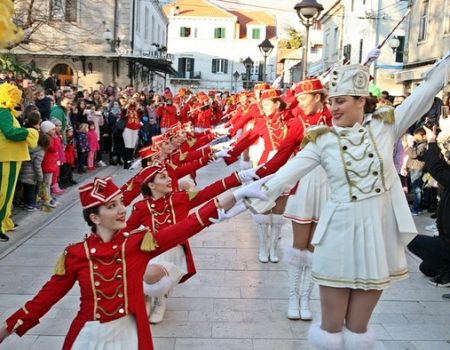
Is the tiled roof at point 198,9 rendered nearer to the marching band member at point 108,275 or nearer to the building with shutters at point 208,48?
the building with shutters at point 208,48

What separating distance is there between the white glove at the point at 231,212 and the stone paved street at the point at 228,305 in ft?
5.70

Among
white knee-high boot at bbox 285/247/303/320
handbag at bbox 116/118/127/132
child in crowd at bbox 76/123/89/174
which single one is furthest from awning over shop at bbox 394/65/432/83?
white knee-high boot at bbox 285/247/303/320

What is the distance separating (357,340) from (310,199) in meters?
1.85

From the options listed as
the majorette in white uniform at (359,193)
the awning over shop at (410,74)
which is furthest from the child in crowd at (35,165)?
the awning over shop at (410,74)

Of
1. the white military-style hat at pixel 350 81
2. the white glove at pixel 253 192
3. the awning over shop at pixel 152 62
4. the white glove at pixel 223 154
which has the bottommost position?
the white glove at pixel 223 154

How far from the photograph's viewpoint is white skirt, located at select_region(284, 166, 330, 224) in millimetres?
5066

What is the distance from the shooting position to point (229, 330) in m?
4.98

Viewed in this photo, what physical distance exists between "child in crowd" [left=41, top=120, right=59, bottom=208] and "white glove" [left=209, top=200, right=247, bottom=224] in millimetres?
7147

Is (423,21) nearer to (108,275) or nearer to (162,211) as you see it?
(162,211)

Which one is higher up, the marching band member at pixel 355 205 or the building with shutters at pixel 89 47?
the building with shutters at pixel 89 47

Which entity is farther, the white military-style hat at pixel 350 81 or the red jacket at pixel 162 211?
the red jacket at pixel 162 211

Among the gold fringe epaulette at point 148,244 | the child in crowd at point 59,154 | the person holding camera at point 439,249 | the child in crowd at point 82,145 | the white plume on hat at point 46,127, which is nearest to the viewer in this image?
the gold fringe epaulette at point 148,244

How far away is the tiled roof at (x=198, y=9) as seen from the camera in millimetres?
67375

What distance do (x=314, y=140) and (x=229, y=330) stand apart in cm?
223
